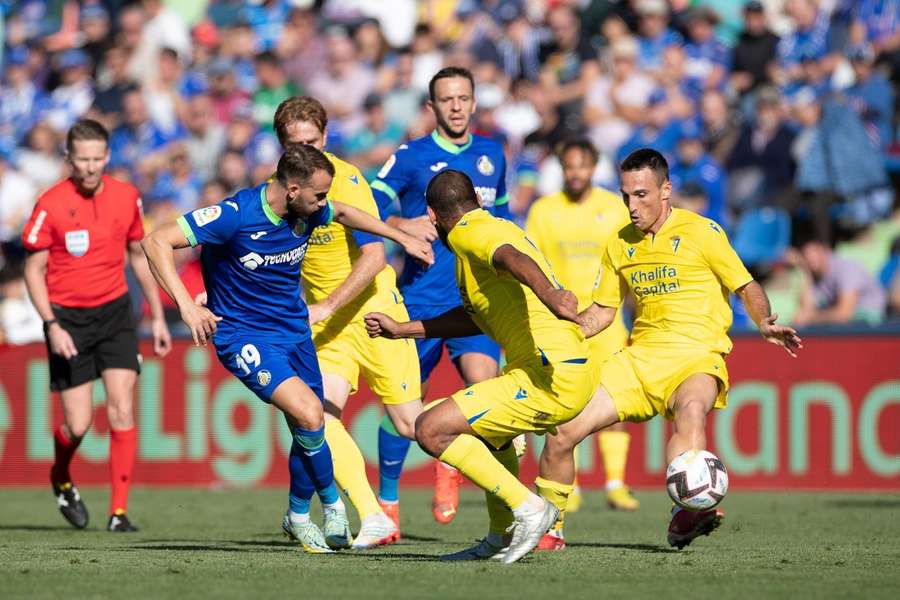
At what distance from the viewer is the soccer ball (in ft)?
29.5

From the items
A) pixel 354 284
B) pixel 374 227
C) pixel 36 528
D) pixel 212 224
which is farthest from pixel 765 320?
pixel 36 528

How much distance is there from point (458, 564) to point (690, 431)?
172 centimetres

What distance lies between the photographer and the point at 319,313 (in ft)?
32.6

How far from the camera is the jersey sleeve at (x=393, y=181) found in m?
11.1

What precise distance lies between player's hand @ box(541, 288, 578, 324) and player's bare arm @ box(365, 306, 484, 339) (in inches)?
50.5

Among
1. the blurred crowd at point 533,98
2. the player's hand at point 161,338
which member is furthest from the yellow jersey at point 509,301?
the blurred crowd at point 533,98

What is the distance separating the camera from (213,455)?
16234mm

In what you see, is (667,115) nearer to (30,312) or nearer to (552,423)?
(30,312)

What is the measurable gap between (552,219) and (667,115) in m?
5.80

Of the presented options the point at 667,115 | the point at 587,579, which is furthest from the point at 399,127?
the point at 587,579

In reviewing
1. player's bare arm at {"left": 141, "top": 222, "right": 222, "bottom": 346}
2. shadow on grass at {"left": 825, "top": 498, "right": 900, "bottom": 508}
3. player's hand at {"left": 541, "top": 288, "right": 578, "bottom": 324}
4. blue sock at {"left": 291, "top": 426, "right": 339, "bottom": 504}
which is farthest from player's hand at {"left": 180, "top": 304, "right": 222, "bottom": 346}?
shadow on grass at {"left": 825, "top": 498, "right": 900, "bottom": 508}

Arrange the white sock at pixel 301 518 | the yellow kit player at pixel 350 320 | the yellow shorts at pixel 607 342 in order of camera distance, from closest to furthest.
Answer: the white sock at pixel 301 518
the yellow kit player at pixel 350 320
the yellow shorts at pixel 607 342

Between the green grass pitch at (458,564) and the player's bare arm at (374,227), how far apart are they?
5.84 feet

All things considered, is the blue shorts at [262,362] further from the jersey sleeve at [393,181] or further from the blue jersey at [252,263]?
the jersey sleeve at [393,181]
